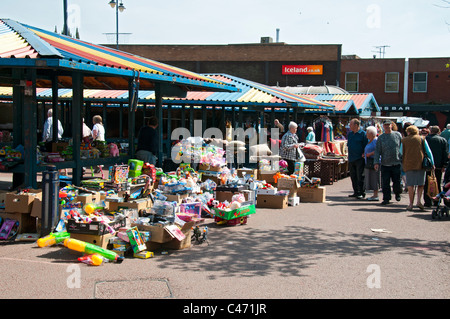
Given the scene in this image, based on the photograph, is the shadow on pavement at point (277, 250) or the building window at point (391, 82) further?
the building window at point (391, 82)

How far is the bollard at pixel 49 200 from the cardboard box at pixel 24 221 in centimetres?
54

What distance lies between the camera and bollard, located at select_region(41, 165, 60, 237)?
24.6 feet

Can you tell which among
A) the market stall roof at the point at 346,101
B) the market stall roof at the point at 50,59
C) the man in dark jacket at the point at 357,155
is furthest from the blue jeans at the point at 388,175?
the market stall roof at the point at 346,101

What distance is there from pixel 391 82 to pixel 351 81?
12.0 feet

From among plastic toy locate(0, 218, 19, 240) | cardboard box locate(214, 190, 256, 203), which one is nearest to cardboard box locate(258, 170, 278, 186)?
cardboard box locate(214, 190, 256, 203)

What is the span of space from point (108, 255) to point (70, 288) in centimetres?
116

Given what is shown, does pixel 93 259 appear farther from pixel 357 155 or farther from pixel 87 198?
pixel 357 155

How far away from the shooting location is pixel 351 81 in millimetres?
48250

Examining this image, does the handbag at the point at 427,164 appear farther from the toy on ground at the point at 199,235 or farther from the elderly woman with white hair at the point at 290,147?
the toy on ground at the point at 199,235

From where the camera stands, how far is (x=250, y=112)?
33.3 meters

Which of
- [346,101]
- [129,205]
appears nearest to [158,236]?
[129,205]

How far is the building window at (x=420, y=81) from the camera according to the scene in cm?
4625

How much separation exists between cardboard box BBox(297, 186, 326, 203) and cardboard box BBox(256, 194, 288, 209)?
119 cm

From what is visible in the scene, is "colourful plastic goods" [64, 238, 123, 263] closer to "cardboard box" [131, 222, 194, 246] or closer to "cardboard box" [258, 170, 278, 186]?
"cardboard box" [131, 222, 194, 246]
